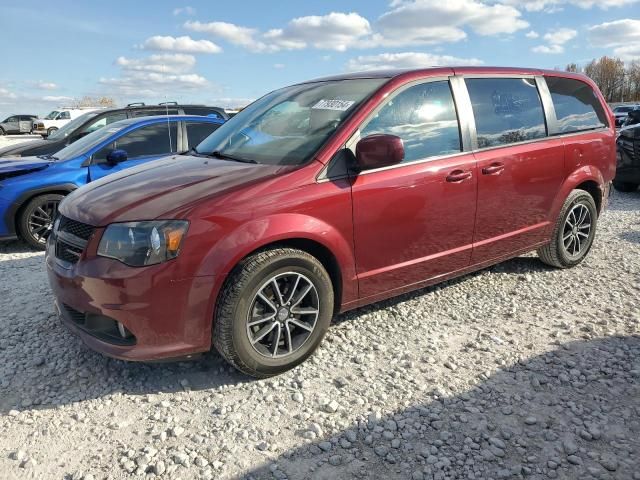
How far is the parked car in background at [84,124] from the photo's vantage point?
788 cm

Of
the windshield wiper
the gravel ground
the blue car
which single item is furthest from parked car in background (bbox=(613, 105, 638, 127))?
the windshield wiper

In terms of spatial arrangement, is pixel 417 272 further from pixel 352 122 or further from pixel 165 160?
pixel 165 160

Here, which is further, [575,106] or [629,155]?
[629,155]

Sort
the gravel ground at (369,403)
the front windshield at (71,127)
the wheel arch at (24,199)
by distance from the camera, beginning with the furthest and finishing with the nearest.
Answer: the front windshield at (71,127), the wheel arch at (24,199), the gravel ground at (369,403)

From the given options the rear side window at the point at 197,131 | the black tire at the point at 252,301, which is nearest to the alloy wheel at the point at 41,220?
the rear side window at the point at 197,131

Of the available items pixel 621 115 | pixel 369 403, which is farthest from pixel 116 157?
pixel 621 115

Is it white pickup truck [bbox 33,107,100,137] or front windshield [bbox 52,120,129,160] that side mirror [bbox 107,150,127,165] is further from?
white pickup truck [bbox 33,107,100,137]

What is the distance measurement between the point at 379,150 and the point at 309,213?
0.58m

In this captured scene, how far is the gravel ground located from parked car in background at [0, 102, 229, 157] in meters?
→ 4.70

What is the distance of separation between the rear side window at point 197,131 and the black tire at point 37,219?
6.24ft

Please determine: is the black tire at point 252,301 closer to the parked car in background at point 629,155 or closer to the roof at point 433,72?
the roof at point 433,72

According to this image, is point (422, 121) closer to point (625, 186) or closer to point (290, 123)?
point (290, 123)

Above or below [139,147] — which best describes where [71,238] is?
below

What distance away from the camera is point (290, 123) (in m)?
3.66
